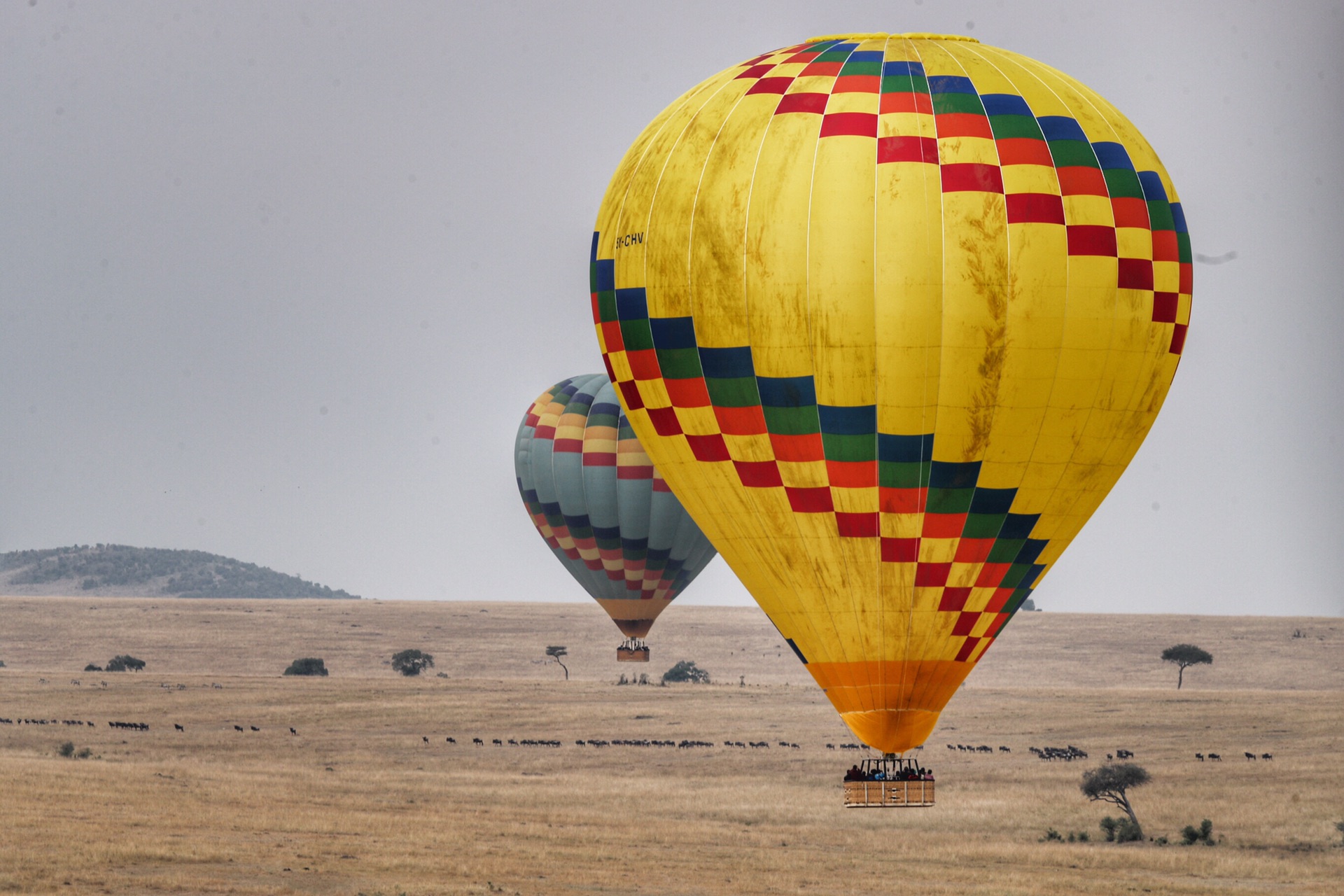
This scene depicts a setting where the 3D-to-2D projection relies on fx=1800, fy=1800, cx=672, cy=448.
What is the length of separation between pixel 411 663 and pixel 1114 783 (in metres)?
49.2

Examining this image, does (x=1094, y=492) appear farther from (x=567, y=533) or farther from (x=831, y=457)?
(x=567, y=533)

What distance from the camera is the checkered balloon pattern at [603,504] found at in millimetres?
60062

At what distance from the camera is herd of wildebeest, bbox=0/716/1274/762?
191 ft

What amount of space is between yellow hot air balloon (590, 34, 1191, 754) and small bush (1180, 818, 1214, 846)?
20340 mm

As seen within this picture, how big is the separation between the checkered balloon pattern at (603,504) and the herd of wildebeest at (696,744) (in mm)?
5584

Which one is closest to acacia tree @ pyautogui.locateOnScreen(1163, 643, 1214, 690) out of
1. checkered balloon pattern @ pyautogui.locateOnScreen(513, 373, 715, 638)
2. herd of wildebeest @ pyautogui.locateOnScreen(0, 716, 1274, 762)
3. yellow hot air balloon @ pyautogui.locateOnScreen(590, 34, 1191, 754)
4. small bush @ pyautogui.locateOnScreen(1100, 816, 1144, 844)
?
herd of wildebeest @ pyautogui.locateOnScreen(0, 716, 1274, 762)

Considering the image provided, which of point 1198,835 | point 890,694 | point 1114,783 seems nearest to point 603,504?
point 1114,783

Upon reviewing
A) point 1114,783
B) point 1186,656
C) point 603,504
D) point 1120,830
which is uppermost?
point 603,504

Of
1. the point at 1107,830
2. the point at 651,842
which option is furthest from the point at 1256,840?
the point at 651,842

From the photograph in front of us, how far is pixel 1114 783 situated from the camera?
167 ft

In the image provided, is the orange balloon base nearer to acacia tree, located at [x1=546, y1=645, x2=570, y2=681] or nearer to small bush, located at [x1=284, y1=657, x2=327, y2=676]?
small bush, located at [x1=284, y1=657, x2=327, y2=676]

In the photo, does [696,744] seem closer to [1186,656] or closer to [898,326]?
[898,326]


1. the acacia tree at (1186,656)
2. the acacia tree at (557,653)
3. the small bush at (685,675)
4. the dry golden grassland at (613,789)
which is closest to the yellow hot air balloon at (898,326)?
the dry golden grassland at (613,789)

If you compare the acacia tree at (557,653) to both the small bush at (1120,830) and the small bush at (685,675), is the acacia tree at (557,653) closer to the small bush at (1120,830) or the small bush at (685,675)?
the small bush at (685,675)
